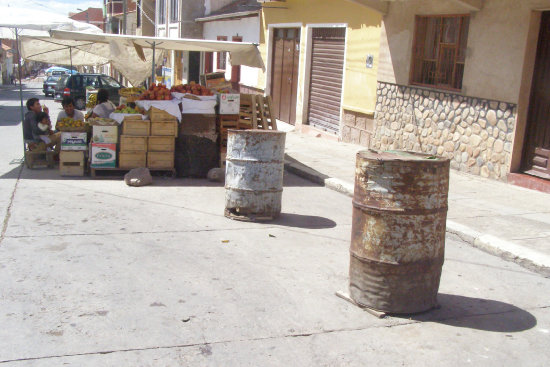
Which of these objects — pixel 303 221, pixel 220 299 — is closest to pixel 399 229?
pixel 220 299

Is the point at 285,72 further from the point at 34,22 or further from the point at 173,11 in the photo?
the point at 173,11

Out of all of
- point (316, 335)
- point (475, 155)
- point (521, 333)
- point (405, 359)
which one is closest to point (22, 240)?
point (316, 335)

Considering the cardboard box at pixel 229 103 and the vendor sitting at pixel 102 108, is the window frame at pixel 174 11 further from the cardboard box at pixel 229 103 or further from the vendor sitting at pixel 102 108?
the cardboard box at pixel 229 103

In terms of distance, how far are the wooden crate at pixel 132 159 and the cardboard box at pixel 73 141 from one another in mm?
701

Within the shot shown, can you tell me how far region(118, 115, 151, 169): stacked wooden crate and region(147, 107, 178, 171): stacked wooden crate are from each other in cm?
9

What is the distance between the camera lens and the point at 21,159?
11812mm

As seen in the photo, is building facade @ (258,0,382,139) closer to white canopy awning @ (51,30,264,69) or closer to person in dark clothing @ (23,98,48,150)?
white canopy awning @ (51,30,264,69)

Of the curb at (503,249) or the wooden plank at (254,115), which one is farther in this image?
the wooden plank at (254,115)

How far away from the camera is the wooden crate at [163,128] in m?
10.4

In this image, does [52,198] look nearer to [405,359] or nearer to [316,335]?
[316,335]

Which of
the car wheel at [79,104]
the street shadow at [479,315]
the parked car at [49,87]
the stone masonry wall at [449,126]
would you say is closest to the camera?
the street shadow at [479,315]

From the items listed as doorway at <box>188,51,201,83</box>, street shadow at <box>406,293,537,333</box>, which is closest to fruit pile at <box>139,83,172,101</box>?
street shadow at <box>406,293,537,333</box>

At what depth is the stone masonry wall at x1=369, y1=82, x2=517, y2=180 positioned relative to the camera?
32.6 ft

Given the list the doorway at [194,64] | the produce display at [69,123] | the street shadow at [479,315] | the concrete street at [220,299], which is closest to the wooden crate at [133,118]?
the produce display at [69,123]
